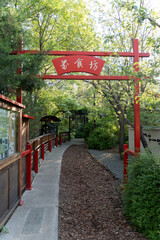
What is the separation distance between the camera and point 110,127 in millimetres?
13688

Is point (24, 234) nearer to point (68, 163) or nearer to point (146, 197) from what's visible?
point (146, 197)

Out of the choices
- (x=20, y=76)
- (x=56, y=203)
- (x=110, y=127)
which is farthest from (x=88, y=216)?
(x=110, y=127)

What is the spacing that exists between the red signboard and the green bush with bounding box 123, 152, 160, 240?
8.19ft

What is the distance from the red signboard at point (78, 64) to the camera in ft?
16.7

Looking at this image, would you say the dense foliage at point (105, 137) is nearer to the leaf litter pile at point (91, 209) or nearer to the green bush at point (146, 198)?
the leaf litter pile at point (91, 209)

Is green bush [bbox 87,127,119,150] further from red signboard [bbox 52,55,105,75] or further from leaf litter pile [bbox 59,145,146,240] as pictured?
red signboard [bbox 52,55,105,75]

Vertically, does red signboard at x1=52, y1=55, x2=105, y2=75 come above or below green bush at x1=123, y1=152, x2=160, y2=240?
above

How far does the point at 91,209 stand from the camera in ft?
14.9

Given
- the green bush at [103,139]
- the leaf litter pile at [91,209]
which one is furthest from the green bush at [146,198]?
the green bush at [103,139]

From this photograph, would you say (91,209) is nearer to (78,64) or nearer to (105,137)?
(78,64)

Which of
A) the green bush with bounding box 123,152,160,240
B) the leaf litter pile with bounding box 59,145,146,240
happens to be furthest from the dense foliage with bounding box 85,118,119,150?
the green bush with bounding box 123,152,160,240

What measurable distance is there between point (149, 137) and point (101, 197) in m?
2.92

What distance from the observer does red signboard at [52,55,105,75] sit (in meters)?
5.09

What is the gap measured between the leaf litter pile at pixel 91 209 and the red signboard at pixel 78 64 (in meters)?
3.12
